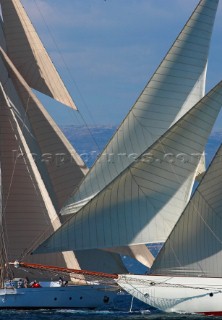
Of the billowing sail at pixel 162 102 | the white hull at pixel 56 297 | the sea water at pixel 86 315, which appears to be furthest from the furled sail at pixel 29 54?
the sea water at pixel 86 315

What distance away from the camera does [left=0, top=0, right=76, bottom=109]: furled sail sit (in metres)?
55.2

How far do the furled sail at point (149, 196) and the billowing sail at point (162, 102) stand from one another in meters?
0.95

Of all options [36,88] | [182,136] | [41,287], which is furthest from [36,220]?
[182,136]

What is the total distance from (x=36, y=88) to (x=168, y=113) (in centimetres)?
1102

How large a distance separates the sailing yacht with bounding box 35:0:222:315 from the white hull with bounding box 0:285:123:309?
19.1ft

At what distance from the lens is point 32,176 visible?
53125 mm

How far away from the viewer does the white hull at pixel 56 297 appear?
51750mm

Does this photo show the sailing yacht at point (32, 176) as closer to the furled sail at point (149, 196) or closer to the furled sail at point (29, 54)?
the furled sail at point (29, 54)

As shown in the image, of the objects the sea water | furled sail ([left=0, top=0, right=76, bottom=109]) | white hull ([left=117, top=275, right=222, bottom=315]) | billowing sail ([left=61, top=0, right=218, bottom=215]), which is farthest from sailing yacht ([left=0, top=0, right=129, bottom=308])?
billowing sail ([left=61, top=0, right=218, bottom=215])

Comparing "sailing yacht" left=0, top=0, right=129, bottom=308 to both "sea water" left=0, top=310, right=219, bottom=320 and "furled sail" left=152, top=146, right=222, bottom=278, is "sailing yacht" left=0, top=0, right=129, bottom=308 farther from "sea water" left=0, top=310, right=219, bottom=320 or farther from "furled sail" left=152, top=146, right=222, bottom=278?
"furled sail" left=152, top=146, right=222, bottom=278

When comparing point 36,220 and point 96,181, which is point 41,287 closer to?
point 36,220

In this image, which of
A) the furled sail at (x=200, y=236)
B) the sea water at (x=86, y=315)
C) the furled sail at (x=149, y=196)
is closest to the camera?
the furled sail at (x=149, y=196)

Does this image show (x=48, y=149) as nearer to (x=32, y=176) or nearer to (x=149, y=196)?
(x=32, y=176)

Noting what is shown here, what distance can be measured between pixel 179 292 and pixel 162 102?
737 cm
